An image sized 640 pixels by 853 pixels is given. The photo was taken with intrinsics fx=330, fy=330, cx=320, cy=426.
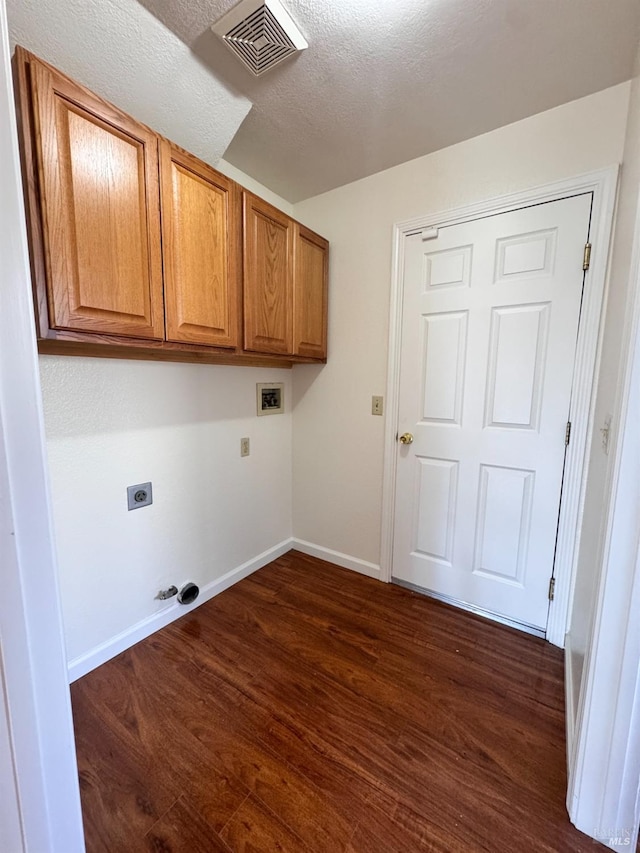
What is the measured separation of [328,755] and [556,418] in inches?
63.1

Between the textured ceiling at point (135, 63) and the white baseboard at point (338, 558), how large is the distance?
93.2 inches

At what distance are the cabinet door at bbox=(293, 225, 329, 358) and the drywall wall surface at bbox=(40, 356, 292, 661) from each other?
1.19ft

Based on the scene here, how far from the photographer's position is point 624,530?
0.82 m

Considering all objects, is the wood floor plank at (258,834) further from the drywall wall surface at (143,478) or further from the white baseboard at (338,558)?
the white baseboard at (338,558)

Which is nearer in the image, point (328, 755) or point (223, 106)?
point (328, 755)

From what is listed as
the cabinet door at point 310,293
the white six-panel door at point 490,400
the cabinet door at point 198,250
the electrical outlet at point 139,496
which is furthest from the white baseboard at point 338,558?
the cabinet door at point 198,250

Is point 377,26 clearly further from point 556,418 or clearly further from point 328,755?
point 328,755

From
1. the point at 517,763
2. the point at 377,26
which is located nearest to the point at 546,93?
the point at 377,26

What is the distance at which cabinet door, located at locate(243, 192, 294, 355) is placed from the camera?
61.3 inches

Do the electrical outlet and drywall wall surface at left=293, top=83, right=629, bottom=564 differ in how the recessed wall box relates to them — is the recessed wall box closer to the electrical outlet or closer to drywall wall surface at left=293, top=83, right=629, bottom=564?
drywall wall surface at left=293, top=83, right=629, bottom=564

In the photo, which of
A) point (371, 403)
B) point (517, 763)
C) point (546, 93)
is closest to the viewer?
point (517, 763)

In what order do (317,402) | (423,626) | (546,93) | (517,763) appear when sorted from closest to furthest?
(517,763)
(546,93)
(423,626)
(317,402)

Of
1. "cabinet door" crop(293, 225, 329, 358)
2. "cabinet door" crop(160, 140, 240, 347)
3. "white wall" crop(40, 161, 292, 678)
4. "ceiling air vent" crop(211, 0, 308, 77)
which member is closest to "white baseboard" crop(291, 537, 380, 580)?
"white wall" crop(40, 161, 292, 678)

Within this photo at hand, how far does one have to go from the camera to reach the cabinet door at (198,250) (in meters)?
1.24
